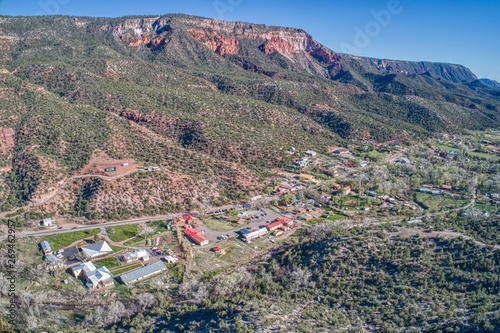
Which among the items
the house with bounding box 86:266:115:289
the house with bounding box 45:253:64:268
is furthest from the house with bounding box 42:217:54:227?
the house with bounding box 86:266:115:289

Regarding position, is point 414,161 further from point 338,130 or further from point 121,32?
point 121,32

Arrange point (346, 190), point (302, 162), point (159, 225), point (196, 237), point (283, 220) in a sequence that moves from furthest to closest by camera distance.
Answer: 1. point (302, 162)
2. point (346, 190)
3. point (283, 220)
4. point (159, 225)
5. point (196, 237)

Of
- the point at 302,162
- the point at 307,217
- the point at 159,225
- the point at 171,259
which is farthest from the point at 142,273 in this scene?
the point at 302,162

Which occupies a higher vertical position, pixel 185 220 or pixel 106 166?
pixel 106 166

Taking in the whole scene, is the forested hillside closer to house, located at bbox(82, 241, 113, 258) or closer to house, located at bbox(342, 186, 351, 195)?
house, located at bbox(82, 241, 113, 258)

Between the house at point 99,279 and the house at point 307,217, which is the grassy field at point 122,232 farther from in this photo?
the house at point 307,217

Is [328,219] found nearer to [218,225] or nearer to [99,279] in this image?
[218,225]
